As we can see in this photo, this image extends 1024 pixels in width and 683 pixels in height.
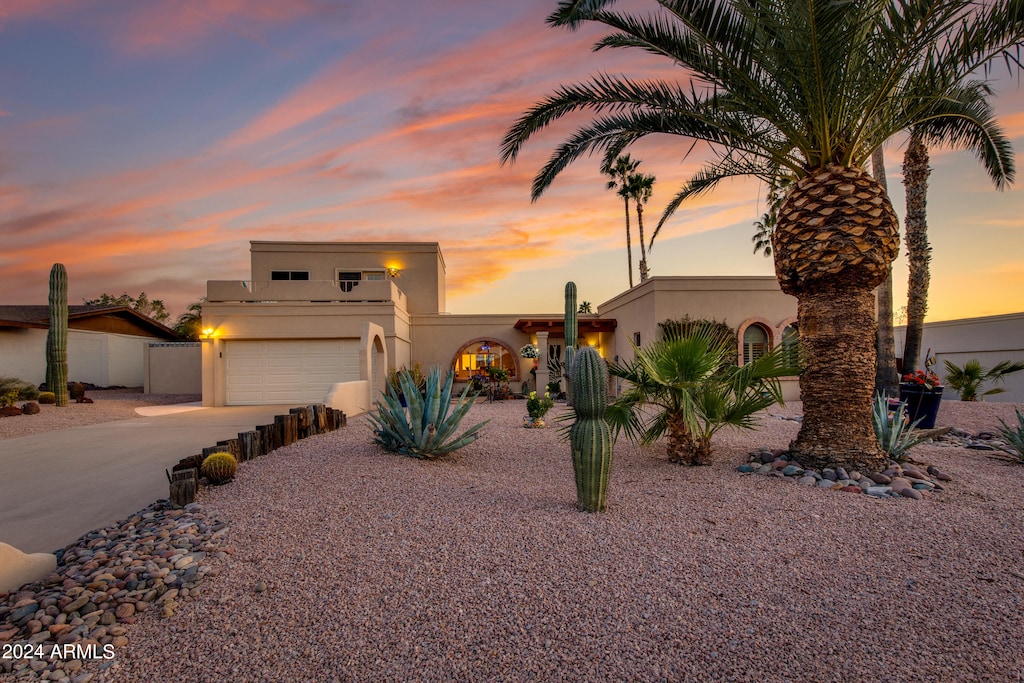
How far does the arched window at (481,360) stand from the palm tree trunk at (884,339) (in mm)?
11931

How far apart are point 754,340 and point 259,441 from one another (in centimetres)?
1404

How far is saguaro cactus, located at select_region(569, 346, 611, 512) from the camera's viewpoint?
4.25 meters

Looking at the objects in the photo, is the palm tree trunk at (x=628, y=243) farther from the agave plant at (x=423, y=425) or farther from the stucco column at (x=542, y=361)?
the agave plant at (x=423, y=425)

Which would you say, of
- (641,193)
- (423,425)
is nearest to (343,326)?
(423,425)

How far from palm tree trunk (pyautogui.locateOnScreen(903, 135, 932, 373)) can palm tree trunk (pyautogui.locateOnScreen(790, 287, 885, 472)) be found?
357 inches

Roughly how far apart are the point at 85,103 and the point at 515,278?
15.9 metres

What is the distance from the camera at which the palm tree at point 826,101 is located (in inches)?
198

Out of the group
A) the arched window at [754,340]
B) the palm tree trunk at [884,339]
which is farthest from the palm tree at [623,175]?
the palm tree trunk at [884,339]

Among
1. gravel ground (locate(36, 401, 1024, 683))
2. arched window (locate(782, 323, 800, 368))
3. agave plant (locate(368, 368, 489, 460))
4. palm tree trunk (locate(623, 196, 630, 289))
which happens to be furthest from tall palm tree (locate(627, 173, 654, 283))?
gravel ground (locate(36, 401, 1024, 683))

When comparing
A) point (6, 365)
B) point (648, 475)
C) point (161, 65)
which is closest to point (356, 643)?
point (648, 475)

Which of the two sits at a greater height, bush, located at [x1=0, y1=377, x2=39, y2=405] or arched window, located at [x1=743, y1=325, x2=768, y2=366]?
arched window, located at [x1=743, y1=325, x2=768, y2=366]

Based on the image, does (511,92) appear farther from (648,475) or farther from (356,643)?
(356,643)

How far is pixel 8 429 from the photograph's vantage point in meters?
10.3

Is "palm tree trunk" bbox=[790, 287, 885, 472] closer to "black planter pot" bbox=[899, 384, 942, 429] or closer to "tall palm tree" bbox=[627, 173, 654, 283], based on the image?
"black planter pot" bbox=[899, 384, 942, 429]
